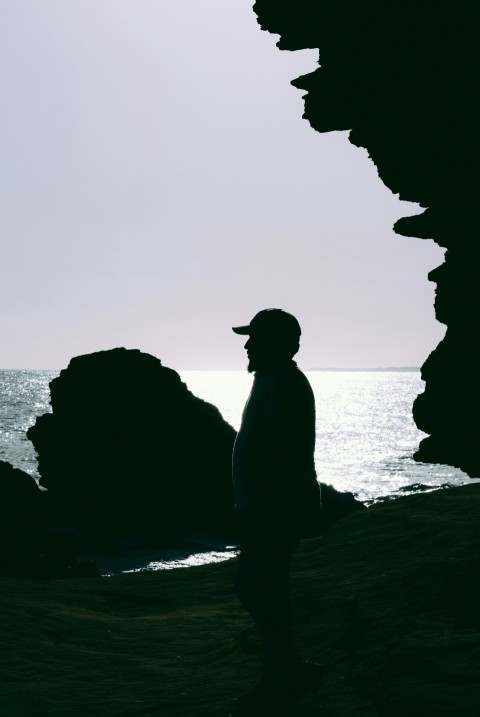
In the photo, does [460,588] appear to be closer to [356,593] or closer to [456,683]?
[356,593]

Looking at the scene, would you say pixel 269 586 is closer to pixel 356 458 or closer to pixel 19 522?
pixel 19 522

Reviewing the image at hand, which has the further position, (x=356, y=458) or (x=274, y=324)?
(x=356, y=458)

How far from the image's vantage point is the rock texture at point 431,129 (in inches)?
302

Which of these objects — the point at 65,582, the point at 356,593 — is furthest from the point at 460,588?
the point at 65,582

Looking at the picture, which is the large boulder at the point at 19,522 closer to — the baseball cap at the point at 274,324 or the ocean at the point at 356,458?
the ocean at the point at 356,458

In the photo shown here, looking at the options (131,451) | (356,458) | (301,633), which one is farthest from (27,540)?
(356,458)

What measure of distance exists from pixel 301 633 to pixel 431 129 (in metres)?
5.56

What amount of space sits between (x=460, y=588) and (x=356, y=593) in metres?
1.42

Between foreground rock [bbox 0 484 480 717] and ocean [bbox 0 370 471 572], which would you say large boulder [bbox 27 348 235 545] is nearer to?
ocean [bbox 0 370 471 572]

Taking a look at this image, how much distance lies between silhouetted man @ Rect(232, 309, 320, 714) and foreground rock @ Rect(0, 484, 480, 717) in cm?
41

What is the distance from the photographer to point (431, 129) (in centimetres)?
795

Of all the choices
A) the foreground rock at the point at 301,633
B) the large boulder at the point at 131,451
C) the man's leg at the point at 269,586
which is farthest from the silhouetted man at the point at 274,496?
the large boulder at the point at 131,451

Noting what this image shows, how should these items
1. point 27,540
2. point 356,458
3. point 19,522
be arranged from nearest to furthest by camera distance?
point 27,540 < point 19,522 < point 356,458

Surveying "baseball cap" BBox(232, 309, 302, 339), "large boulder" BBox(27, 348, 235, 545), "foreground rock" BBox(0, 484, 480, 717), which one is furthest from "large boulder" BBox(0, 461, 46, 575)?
"baseball cap" BBox(232, 309, 302, 339)
